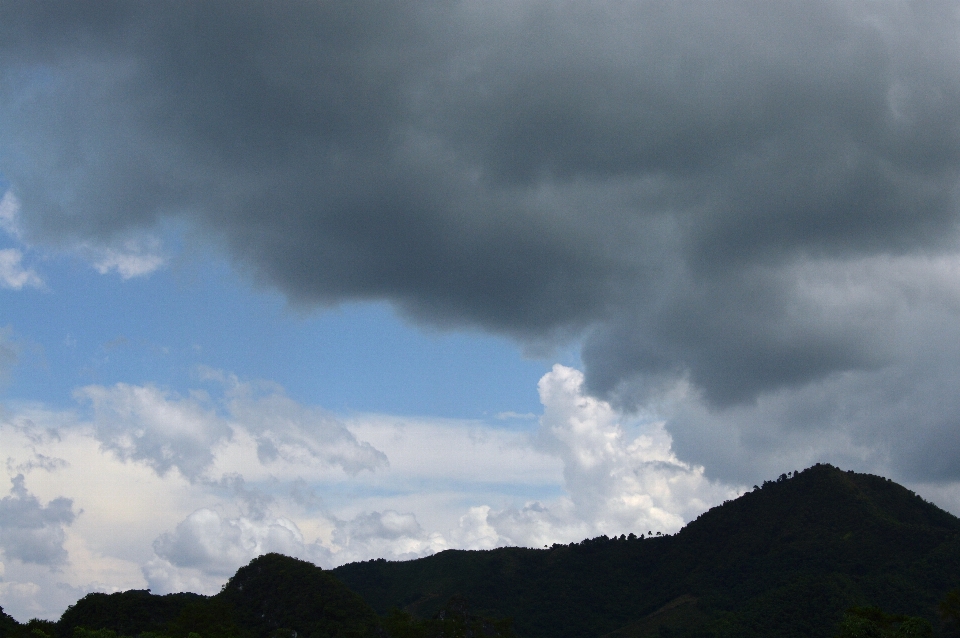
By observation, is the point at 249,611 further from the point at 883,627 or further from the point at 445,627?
the point at 883,627

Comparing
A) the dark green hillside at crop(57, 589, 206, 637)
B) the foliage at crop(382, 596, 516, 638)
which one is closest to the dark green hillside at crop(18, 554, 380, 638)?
the dark green hillside at crop(57, 589, 206, 637)

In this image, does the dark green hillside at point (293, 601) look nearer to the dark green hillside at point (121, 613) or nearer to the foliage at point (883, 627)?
the dark green hillside at point (121, 613)

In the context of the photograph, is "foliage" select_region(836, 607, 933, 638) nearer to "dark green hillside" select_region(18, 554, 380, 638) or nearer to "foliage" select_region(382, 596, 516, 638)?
"foliage" select_region(382, 596, 516, 638)

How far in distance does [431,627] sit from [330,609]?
2245 centimetres

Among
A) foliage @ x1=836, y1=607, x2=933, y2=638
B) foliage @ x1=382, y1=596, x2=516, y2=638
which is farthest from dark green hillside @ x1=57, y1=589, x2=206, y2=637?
foliage @ x1=836, y1=607, x2=933, y2=638

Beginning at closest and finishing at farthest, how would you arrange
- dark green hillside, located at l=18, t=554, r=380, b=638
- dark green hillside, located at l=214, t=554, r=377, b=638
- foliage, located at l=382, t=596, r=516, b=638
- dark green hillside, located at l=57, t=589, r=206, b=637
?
dark green hillside, located at l=18, t=554, r=380, b=638 < foliage, located at l=382, t=596, r=516, b=638 < dark green hillside, located at l=57, t=589, r=206, b=637 < dark green hillside, located at l=214, t=554, r=377, b=638

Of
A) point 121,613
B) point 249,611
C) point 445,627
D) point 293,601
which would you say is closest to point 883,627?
point 445,627

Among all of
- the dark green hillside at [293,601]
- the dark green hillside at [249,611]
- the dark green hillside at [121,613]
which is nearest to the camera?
the dark green hillside at [249,611]

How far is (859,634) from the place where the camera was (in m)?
93.9

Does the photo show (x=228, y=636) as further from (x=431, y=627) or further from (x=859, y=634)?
(x=859, y=634)

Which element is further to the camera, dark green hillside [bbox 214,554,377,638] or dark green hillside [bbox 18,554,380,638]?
dark green hillside [bbox 214,554,377,638]

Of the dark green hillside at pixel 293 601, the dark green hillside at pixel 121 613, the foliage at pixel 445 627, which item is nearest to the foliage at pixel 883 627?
the foliage at pixel 445 627

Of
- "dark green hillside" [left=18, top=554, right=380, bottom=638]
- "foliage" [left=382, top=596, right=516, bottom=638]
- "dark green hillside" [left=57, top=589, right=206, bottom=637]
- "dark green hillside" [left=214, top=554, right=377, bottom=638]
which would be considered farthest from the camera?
"dark green hillside" [left=214, top=554, right=377, bottom=638]

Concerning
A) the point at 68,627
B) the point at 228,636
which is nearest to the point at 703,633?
the point at 228,636
